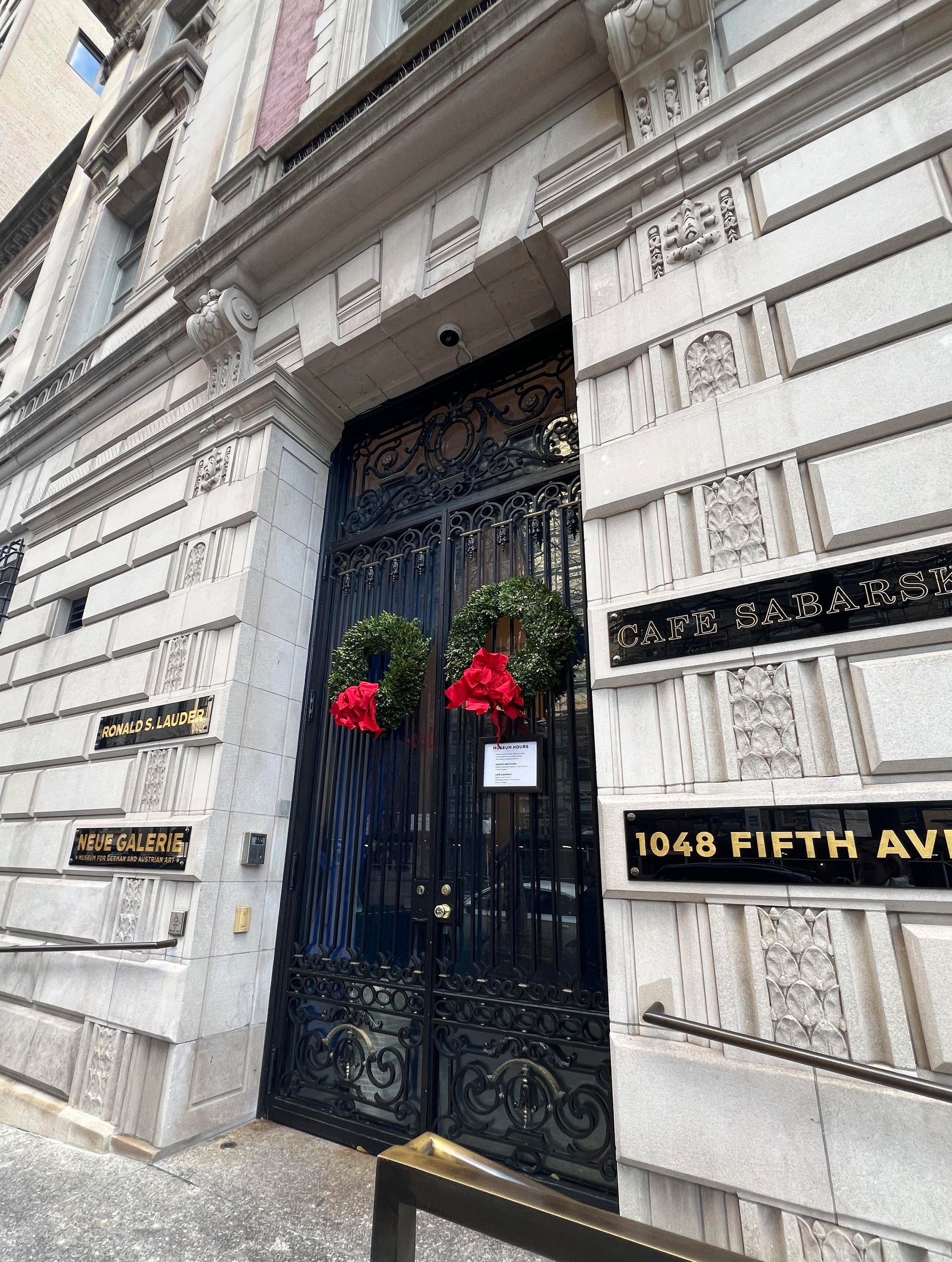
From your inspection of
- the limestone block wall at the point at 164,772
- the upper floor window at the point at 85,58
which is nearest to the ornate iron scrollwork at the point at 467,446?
the limestone block wall at the point at 164,772

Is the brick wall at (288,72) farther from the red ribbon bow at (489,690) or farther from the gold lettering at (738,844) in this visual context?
the gold lettering at (738,844)

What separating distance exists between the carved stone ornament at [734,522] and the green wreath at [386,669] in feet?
9.00

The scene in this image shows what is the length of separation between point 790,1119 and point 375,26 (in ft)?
36.4

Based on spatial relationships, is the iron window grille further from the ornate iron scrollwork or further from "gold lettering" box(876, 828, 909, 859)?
"gold lettering" box(876, 828, 909, 859)

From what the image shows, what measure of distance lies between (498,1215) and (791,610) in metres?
2.67

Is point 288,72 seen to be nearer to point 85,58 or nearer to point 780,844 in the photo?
point 780,844

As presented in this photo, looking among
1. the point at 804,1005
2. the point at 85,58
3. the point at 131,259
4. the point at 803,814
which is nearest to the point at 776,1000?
the point at 804,1005

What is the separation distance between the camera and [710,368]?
380cm

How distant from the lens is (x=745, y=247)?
153 inches

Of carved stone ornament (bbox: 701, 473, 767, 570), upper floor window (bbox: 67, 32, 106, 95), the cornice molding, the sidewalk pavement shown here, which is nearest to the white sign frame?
Result: carved stone ornament (bbox: 701, 473, 767, 570)

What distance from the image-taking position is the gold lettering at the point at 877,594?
2.88m

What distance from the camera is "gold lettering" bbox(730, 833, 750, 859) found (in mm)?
2922

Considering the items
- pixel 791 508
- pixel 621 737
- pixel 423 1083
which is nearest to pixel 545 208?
pixel 791 508

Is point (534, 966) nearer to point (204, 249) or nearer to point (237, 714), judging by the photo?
point (237, 714)
